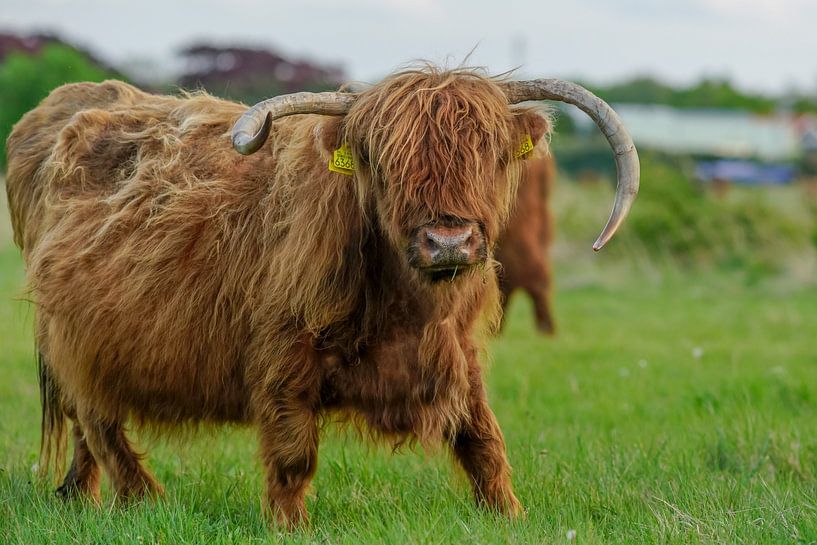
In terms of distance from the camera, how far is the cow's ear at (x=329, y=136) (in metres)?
4.04

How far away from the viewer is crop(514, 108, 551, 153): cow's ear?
13.5ft

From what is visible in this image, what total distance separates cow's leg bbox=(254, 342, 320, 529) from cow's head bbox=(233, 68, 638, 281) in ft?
2.10

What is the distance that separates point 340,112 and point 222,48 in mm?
28715

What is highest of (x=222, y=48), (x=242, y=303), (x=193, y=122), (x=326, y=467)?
(x=193, y=122)

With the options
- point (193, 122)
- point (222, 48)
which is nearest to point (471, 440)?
point (193, 122)

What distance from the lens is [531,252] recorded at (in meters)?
10.3

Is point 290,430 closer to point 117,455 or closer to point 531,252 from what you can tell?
point 117,455

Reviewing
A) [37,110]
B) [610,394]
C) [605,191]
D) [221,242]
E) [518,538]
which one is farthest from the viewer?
[605,191]

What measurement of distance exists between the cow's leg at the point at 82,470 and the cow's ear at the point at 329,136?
2.06 metres

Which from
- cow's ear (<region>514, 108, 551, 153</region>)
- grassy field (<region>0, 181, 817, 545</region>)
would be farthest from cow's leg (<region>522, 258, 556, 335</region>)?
cow's ear (<region>514, 108, 551, 153</region>)

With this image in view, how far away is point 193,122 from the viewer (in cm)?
495

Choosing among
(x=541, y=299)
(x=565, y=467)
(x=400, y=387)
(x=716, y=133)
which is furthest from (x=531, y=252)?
(x=716, y=133)

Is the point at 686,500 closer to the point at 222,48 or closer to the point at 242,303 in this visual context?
the point at 242,303

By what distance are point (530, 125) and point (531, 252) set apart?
20.4 ft
